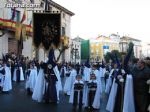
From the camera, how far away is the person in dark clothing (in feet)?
35.8

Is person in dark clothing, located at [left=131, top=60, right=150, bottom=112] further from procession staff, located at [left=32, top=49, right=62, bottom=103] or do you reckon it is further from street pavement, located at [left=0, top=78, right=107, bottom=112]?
procession staff, located at [left=32, top=49, right=62, bottom=103]

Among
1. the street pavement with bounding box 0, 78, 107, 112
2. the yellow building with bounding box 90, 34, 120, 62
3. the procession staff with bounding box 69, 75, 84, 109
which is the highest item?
the yellow building with bounding box 90, 34, 120, 62

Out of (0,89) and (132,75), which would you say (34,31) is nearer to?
(0,89)

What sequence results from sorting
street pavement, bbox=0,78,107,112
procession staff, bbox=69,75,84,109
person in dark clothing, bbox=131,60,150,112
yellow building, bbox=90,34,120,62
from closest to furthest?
person in dark clothing, bbox=131,60,150,112 < street pavement, bbox=0,78,107,112 < procession staff, bbox=69,75,84,109 < yellow building, bbox=90,34,120,62

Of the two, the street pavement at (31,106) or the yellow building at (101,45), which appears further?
the yellow building at (101,45)

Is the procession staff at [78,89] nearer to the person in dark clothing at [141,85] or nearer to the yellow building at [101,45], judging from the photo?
the person in dark clothing at [141,85]

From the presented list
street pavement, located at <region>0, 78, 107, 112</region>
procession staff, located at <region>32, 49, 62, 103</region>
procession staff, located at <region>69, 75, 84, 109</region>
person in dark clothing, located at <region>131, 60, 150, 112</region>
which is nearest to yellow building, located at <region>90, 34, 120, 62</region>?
procession staff, located at <region>32, 49, 62, 103</region>

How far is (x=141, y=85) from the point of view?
10969 mm

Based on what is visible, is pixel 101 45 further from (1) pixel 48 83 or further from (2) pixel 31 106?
(2) pixel 31 106

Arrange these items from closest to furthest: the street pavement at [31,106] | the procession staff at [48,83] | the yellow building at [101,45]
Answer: the street pavement at [31,106] < the procession staff at [48,83] < the yellow building at [101,45]

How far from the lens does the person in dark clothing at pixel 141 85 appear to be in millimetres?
10898

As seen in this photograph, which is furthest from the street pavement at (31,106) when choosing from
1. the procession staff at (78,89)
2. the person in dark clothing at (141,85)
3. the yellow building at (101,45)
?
the yellow building at (101,45)

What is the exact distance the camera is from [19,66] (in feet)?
107

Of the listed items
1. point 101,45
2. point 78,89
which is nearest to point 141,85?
point 78,89
